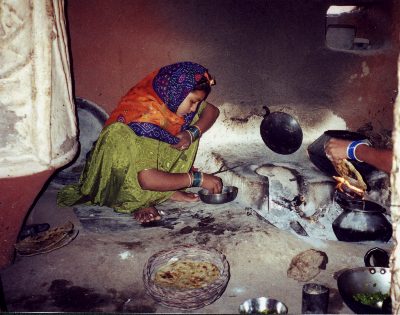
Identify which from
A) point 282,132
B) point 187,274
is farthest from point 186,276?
point 282,132

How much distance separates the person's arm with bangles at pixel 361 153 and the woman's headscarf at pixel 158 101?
1271mm

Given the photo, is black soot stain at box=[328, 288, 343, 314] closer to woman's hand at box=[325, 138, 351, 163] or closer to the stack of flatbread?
woman's hand at box=[325, 138, 351, 163]

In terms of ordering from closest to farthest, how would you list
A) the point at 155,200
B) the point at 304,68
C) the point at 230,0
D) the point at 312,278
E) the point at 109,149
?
1. the point at 312,278
2. the point at 109,149
3. the point at 155,200
4. the point at 230,0
5. the point at 304,68

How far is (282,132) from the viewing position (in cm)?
426

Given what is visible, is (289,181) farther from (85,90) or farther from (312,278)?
(85,90)

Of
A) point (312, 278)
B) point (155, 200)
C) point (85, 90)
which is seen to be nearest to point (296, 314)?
point (312, 278)

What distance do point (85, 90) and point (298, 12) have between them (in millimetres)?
2581

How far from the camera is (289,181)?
12.1 ft

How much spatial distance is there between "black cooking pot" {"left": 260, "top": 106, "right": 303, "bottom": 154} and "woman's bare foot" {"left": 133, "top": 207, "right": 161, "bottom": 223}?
1.75 m

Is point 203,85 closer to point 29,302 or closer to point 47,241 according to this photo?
point 47,241

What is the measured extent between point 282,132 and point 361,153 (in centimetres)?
190

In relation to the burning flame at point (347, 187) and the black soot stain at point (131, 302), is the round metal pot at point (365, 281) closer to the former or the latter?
the burning flame at point (347, 187)

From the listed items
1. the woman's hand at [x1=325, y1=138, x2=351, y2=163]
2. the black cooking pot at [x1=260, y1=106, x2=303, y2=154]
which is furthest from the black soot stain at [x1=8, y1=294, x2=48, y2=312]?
the black cooking pot at [x1=260, y1=106, x2=303, y2=154]

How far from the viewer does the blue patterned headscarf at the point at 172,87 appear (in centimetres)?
310
